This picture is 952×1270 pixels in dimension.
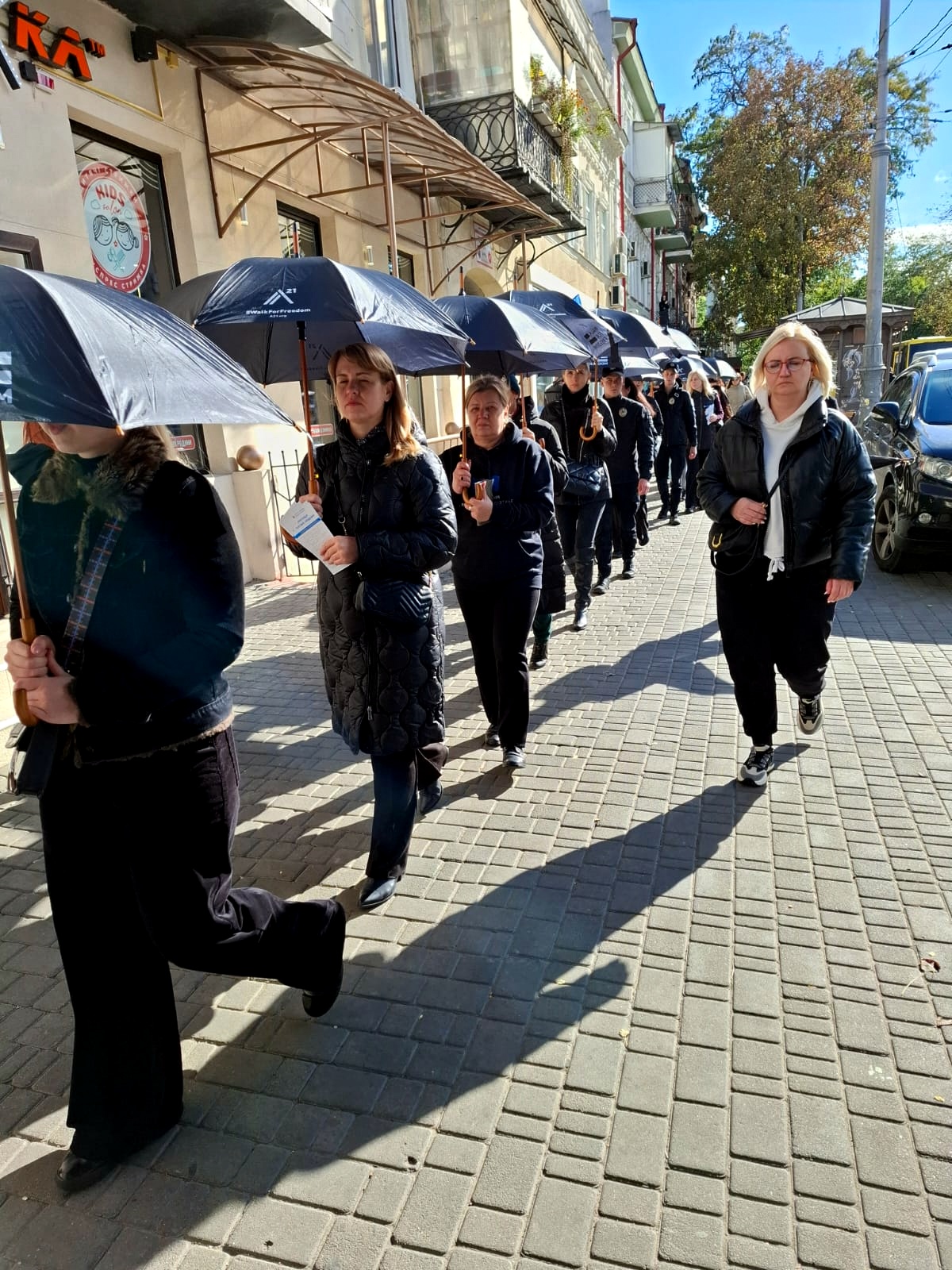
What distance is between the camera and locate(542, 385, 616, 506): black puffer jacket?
703cm

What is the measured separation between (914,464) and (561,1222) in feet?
25.1

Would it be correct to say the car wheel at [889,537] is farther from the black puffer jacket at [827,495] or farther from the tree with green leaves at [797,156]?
the tree with green leaves at [797,156]

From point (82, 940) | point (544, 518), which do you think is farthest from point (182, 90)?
point (82, 940)

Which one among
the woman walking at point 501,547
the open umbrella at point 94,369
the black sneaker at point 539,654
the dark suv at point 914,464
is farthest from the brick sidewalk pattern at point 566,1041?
the dark suv at point 914,464

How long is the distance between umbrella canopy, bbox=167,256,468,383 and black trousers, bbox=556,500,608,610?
2.32m

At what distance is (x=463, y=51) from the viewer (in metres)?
14.4

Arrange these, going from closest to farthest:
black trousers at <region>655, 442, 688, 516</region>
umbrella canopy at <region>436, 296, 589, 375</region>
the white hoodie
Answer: the white hoodie
umbrella canopy at <region>436, 296, 589, 375</region>
black trousers at <region>655, 442, 688, 516</region>

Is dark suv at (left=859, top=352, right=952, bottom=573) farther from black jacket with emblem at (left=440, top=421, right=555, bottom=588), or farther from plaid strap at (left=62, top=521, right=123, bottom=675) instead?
plaid strap at (left=62, top=521, right=123, bottom=675)

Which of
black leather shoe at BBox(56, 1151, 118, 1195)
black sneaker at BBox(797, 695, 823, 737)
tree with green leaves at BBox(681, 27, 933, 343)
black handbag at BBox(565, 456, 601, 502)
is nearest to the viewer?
black leather shoe at BBox(56, 1151, 118, 1195)

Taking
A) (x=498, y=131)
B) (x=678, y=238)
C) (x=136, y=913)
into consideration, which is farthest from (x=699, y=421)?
(x=678, y=238)

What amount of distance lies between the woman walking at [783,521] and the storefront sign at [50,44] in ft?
19.2

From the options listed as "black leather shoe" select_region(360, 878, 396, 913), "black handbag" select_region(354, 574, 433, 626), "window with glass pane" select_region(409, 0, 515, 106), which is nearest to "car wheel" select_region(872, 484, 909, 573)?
"black handbag" select_region(354, 574, 433, 626)

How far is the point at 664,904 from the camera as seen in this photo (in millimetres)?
3270

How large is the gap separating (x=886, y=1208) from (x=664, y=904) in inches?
51.6
